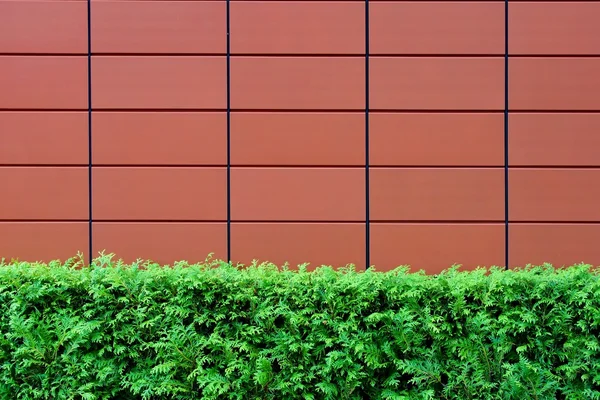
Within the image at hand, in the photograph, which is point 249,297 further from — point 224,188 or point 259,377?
point 224,188

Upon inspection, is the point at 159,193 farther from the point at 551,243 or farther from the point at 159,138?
the point at 551,243

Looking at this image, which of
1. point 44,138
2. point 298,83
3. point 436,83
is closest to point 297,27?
point 298,83

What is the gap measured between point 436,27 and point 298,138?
4.95 feet

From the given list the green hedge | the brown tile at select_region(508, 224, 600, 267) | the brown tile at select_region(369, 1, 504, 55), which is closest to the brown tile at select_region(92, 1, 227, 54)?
the brown tile at select_region(369, 1, 504, 55)

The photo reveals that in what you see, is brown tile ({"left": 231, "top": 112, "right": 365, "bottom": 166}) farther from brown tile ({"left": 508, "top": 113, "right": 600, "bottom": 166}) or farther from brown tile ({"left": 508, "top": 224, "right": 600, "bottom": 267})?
brown tile ({"left": 508, "top": 224, "right": 600, "bottom": 267})

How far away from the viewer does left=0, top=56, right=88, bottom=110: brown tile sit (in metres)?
4.25

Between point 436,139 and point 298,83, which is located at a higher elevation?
point 298,83

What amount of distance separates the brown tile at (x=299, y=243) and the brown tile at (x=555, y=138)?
5.00ft

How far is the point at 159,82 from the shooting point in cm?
425

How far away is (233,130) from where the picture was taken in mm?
4254

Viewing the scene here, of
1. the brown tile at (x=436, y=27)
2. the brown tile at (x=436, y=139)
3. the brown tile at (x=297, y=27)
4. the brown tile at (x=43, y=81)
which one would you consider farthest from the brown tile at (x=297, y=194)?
the brown tile at (x=43, y=81)

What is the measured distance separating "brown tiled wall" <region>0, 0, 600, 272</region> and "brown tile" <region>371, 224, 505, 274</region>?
17 mm

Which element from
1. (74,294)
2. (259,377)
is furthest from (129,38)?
(259,377)

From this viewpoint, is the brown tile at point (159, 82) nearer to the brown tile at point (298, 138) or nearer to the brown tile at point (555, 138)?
the brown tile at point (298, 138)
